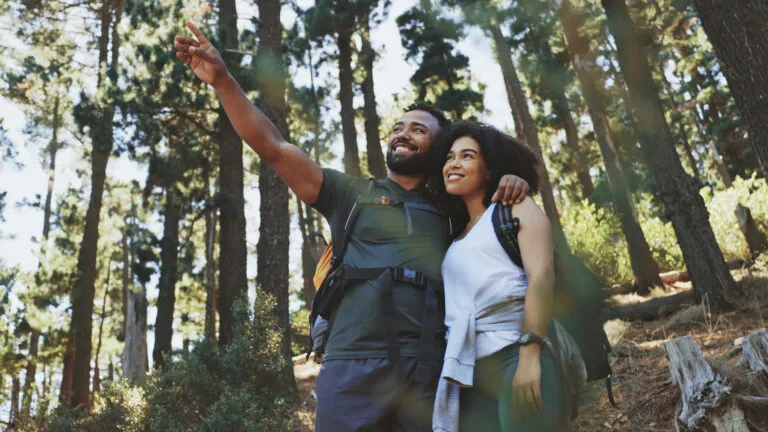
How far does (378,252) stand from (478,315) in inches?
A: 22.7

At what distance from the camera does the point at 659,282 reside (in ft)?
39.1

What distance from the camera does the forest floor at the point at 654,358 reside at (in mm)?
4637

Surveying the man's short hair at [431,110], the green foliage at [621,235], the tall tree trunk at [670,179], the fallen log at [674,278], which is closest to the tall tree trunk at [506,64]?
the tall tree trunk at [670,179]

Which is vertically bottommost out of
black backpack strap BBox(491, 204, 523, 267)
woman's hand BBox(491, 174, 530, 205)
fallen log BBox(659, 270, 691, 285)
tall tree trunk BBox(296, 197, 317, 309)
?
black backpack strap BBox(491, 204, 523, 267)

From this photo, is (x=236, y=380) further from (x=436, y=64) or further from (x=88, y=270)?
(x=436, y=64)

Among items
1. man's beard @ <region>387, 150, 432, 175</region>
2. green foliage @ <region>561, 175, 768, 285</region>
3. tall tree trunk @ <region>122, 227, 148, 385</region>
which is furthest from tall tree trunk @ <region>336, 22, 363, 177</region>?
man's beard @ <region>387, 150, 432, 175</region>

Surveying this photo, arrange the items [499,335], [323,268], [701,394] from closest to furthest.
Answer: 1. [499,335]
2. [323,268]
3. [701,394]

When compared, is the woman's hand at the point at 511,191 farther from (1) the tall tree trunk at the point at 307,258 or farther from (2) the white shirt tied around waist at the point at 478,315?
(1) the tall tree trunk at the point at 307,258

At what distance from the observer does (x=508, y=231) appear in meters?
2.12

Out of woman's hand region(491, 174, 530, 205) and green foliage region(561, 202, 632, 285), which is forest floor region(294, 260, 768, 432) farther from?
green foliage region(561, 202, 632, 285)

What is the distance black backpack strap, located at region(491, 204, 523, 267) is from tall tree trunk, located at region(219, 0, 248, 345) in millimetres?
8904

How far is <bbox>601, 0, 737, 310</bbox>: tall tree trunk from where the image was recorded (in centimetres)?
774

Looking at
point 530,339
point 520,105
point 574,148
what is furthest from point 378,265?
point 574,148

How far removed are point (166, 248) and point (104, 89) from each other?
12.8 ft
